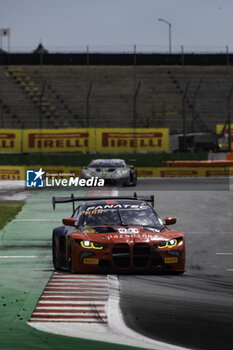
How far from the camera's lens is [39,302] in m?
10.2

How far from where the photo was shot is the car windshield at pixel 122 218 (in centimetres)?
1226

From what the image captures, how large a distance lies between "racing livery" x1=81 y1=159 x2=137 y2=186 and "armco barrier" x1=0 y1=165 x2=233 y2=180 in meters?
6.62

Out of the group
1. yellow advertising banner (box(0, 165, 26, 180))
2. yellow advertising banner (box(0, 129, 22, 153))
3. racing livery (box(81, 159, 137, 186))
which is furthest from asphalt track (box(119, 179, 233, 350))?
yellow advertising banner (box(0, 129, 22, 153))

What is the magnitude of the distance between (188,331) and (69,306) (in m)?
2.05

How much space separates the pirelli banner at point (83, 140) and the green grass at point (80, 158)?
63 centimetres

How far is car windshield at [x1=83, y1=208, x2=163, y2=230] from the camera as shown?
1226 centimetres

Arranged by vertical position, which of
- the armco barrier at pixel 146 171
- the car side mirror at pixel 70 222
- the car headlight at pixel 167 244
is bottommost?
the armco barrier at pixel 146 171

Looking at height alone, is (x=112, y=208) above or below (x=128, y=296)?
above

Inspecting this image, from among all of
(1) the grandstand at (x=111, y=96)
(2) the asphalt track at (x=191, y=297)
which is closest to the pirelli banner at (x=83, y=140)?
(1) the grandstand at (x=111, y=96)

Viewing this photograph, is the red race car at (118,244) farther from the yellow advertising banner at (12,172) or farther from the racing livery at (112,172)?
the yellow advertising banner at (12,172)

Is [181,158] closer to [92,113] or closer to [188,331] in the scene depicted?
[92,113]

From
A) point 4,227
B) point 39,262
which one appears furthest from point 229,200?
point 39,262

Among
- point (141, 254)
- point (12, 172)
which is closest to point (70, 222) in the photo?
point (141, 254)

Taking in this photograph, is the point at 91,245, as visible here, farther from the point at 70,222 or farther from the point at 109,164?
the point at 109,164
